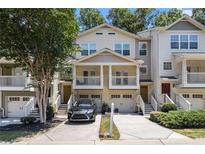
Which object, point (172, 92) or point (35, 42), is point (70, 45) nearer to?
point (35, 42)

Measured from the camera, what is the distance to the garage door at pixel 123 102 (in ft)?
120

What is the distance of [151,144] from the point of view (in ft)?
50.0

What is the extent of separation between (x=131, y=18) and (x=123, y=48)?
14104mm

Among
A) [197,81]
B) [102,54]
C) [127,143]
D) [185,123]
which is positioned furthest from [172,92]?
[127,143]

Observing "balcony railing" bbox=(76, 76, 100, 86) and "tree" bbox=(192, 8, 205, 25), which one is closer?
"balcony railing" bbox=(76, 76, 100, 86)

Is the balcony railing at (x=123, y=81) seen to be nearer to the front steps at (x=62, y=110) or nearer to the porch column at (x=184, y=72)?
the porch column at (x=184, y=72)

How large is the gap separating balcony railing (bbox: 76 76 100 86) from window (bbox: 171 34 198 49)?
27.0 ft

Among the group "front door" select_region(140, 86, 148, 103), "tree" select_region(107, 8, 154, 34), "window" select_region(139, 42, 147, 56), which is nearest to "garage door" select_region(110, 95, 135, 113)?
"front door" select_region(140, 86, 148, 103)

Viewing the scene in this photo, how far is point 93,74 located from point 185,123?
1735 cm

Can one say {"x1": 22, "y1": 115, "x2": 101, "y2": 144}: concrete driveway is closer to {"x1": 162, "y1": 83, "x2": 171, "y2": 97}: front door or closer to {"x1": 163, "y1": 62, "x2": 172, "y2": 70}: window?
{"x1": 162, "y1": 83, "x2": 171, "y2": 97}: front door

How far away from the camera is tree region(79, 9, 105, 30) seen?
5116 centimetres

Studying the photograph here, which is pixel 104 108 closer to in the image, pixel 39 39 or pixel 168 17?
pixel 39 39

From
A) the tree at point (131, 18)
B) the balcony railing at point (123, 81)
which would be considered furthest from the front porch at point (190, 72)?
the tree at point (131, 18)

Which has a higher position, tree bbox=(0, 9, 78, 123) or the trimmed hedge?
tree bbox=(0, 9, 78, 123)
